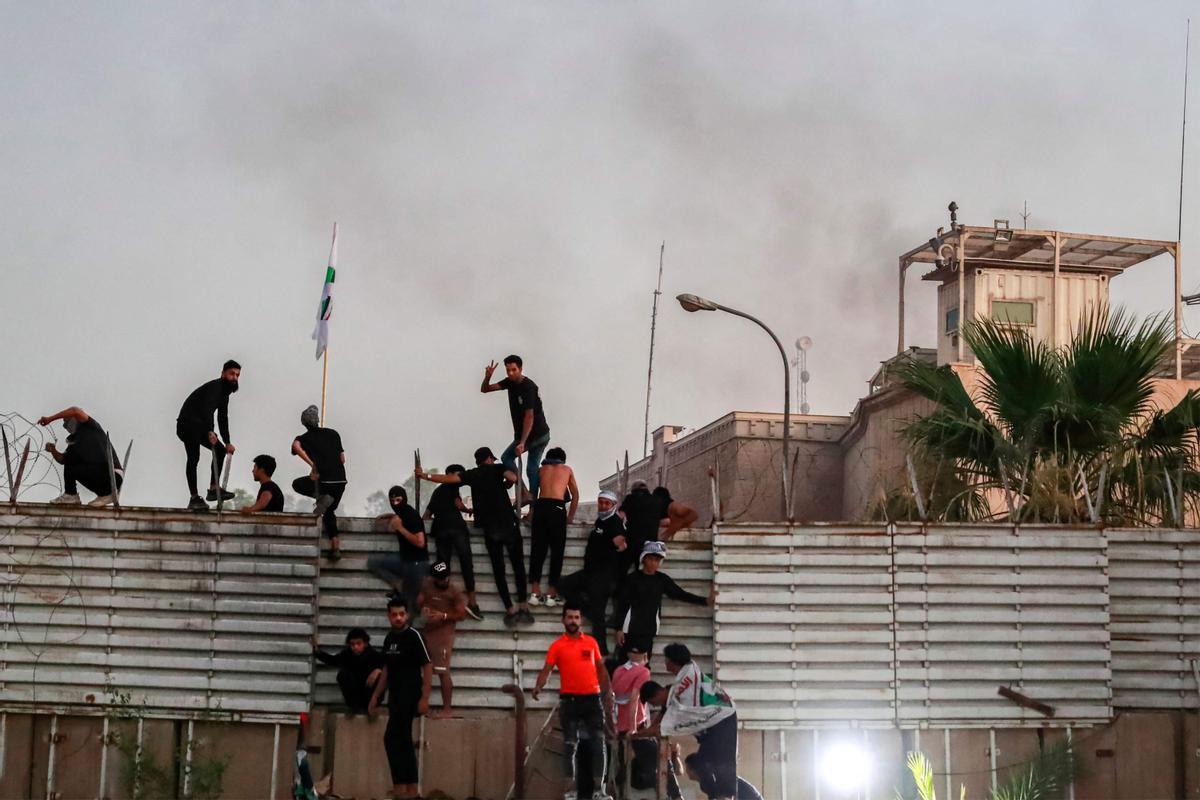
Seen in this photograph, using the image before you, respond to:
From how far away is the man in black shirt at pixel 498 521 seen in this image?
51.6 feet

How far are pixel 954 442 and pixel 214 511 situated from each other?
8.27 meters

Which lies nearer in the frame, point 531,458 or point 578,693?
point 578,693

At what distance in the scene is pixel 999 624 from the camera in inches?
631

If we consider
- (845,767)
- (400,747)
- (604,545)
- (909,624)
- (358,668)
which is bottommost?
(845,767)

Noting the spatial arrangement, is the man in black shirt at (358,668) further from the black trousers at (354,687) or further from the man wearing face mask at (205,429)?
the man wearing face mask at (205,429)

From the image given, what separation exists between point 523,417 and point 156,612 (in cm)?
423

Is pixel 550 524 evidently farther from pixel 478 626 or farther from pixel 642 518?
pixel 478 626

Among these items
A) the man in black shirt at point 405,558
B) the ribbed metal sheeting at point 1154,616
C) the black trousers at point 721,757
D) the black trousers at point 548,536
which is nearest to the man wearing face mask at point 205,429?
the man in black shirt at point 405,558

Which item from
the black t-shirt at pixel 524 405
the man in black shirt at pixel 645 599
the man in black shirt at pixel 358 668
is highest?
the black t-shirt at pixel 524 405

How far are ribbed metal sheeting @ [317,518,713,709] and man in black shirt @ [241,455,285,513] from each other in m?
0.80

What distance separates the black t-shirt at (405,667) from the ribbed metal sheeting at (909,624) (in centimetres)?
312

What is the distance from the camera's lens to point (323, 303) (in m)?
19.4

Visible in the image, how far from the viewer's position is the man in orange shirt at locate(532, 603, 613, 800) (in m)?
13.9

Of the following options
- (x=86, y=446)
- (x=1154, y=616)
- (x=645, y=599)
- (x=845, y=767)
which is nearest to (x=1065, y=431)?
(x=1154, y=616)
